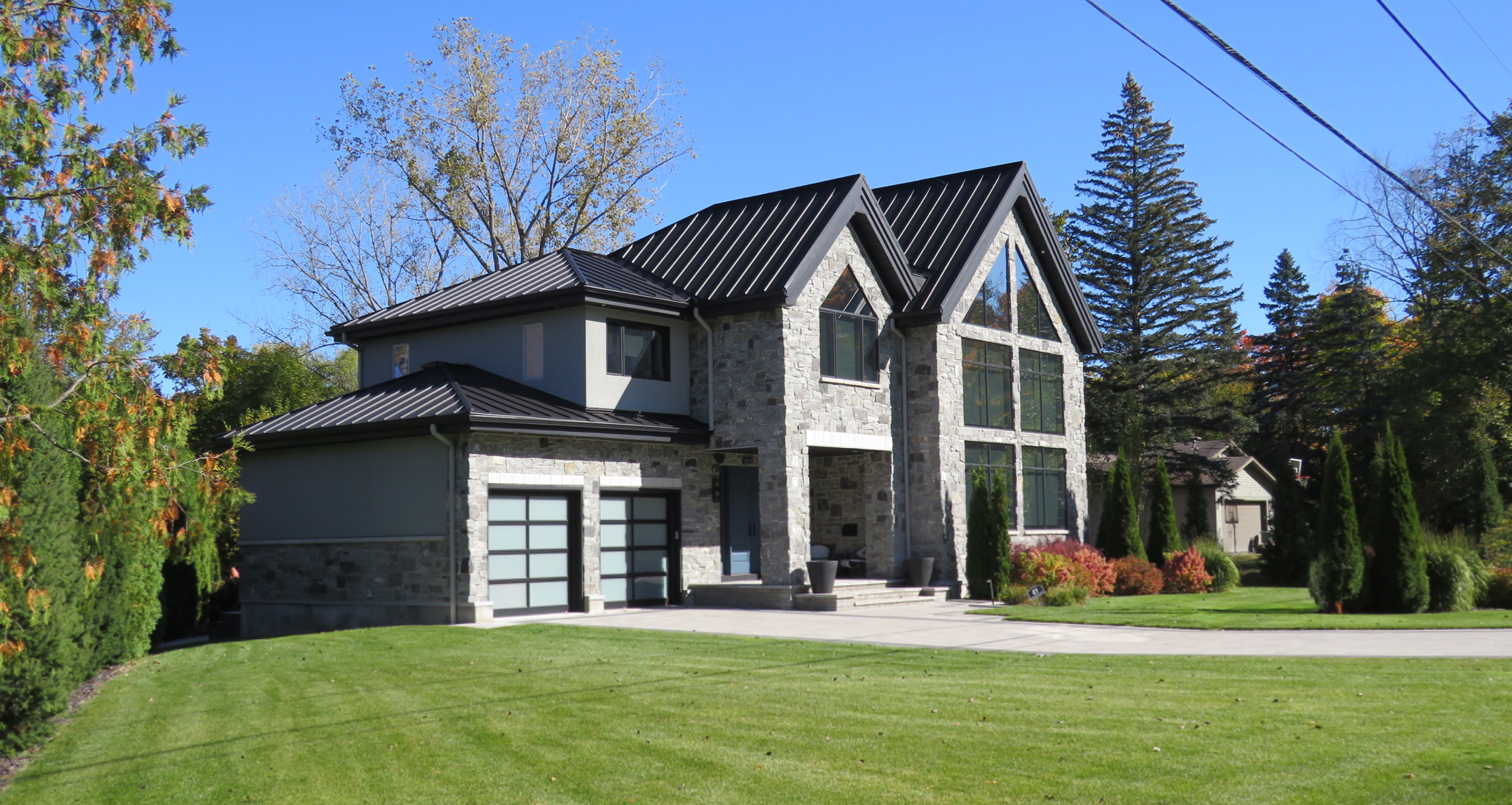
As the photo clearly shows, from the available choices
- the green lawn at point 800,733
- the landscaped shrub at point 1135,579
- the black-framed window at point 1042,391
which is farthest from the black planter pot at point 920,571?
A: the green lawn at point 800,733

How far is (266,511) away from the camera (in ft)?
74.6

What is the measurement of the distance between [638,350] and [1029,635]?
9.77 metres

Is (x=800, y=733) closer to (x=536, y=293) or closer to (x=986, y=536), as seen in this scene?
(x=536, y=293)

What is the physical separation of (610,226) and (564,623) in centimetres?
2213

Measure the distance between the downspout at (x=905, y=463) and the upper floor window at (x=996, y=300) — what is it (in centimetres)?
194

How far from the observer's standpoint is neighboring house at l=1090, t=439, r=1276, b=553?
44522mm

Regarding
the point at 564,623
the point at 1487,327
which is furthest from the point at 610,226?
the point at 1487,327

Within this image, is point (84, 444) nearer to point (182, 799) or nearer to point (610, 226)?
point (182, 799)

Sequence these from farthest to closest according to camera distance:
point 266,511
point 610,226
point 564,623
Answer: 1. point 610,226
2. point 266,511
3. point 564,623

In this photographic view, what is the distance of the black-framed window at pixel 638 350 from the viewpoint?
22.5 meters

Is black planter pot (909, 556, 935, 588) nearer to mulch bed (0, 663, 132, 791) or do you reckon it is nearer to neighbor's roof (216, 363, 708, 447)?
neighbor's roof (216, 363, 708, 447)

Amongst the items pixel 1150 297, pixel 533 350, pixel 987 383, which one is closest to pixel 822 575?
pixel 533 350

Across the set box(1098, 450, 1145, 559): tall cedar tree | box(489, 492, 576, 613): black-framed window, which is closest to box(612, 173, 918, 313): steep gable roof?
box(489, 492, 576, 613): black-framed window

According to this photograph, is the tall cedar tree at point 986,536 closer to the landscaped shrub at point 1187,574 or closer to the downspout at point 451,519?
the landscaped shrub at point 1187,574
